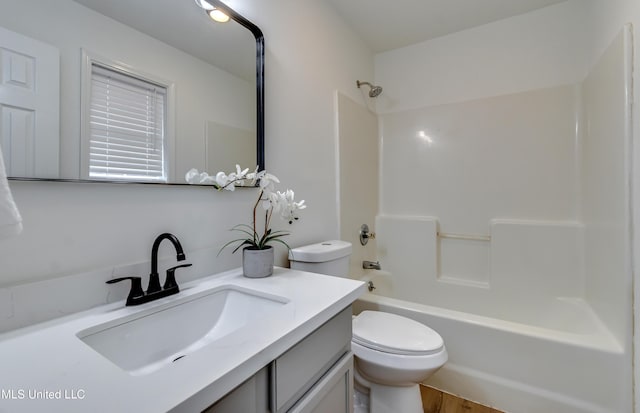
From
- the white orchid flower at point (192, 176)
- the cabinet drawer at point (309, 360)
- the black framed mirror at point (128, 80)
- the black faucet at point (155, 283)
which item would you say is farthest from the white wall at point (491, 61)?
the black faucet at point (155, 283)

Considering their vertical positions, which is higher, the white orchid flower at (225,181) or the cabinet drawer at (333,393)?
the white orchid flower at (225,181)

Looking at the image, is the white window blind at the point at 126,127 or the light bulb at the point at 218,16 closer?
the white window blind at the point at 126,127

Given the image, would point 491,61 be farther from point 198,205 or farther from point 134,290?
point 134,290

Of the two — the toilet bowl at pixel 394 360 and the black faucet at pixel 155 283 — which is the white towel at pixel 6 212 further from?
the toilet bowl at pixel 394 360

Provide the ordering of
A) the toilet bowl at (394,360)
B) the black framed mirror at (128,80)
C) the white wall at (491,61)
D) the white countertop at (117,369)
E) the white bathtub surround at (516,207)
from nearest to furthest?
the white countertop at (117,369)
the black framed mirror at (128,80)
the toilet bowl at (394,360)
the white bathtub surround at (516,207)
the white wall at (491,61)

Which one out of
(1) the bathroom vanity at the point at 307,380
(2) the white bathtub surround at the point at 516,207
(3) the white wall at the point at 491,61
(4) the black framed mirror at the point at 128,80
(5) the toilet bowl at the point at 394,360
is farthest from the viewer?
(3) the white wall at the point at 491,61

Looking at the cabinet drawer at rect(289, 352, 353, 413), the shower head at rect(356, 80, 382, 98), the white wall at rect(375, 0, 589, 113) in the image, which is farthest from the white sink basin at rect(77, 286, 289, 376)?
the white wall at rect(375, 0, 589, 113)

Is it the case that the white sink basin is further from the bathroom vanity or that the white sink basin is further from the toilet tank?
the toilet tank

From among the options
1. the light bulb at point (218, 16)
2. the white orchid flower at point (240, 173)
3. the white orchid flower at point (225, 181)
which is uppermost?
the light bulb at point (218, 16)

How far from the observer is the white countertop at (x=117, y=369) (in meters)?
0.40

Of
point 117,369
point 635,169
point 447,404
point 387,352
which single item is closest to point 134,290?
point 117,369

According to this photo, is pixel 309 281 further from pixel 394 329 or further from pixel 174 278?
pixel 394 329

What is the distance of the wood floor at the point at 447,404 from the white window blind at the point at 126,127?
1.66m

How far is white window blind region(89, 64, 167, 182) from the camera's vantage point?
76 centimetres
